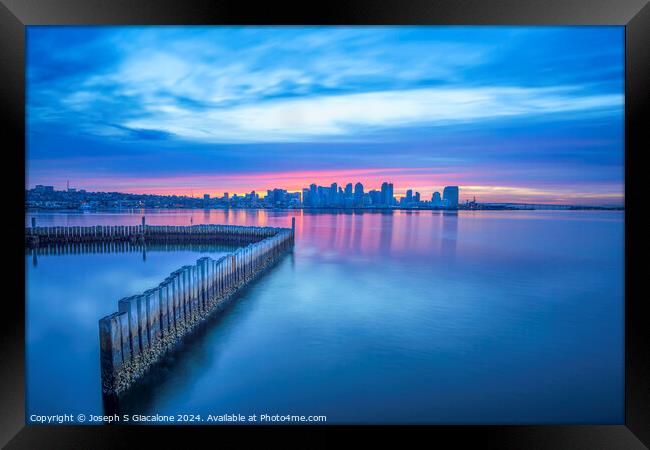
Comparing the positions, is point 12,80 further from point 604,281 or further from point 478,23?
point 604,281

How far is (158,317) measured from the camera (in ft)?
17.5

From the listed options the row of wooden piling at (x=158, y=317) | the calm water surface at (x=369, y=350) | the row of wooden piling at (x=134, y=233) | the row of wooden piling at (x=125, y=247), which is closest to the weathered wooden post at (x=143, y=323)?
the row of wooden piling at (x=158, y=317)

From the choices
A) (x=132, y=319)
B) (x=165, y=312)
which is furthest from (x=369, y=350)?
(x=132, y=319)

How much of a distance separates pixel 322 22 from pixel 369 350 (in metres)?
4.31

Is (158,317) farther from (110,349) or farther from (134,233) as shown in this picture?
(134,233)

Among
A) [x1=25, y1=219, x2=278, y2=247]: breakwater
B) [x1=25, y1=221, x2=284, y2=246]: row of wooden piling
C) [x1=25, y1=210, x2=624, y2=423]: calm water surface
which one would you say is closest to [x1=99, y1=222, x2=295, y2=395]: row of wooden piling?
[x1=25, y1=210, x2=624, y2=423]: calm water surface

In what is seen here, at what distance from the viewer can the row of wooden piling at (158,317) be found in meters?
4.36

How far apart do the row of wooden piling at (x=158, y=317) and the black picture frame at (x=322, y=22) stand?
2.13 ft

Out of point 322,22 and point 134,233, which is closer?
point 322,22

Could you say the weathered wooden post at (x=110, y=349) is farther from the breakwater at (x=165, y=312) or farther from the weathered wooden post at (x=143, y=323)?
the weathered wooden post at (x=143, y=323)

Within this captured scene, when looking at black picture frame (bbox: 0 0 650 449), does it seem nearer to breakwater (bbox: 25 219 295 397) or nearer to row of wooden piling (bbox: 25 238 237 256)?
breakwater (bbox: 25 219 295 397)

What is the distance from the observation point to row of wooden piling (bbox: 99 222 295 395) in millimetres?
4359

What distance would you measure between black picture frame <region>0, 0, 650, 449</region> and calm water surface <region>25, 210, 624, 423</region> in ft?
0.87

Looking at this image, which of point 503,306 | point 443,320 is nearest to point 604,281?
point 503,306
